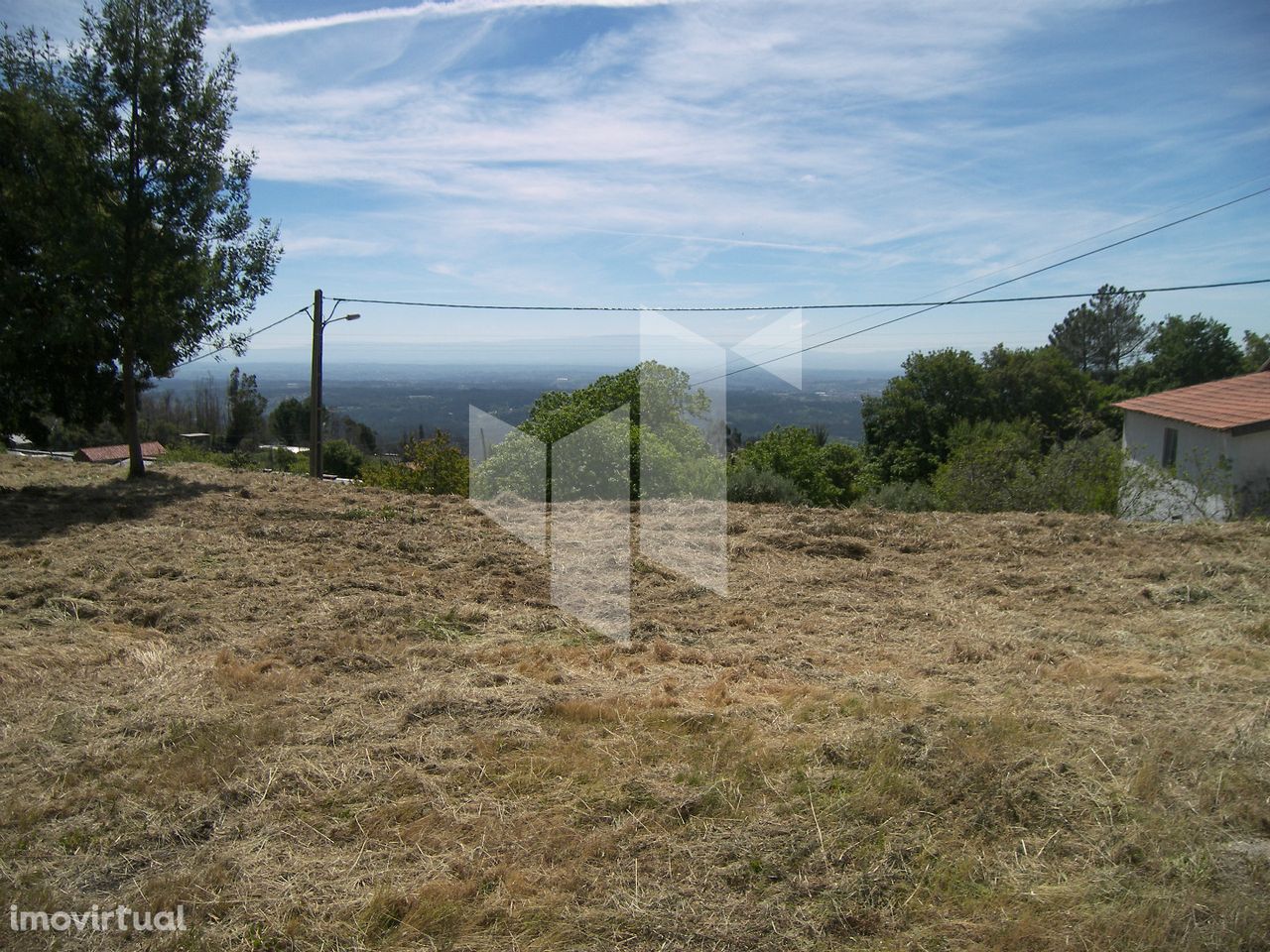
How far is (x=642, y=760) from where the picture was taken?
3.20 m

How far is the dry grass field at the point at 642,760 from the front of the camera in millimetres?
2363

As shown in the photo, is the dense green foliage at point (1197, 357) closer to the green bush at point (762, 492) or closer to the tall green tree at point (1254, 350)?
the tall green tree at point (1254, 350)

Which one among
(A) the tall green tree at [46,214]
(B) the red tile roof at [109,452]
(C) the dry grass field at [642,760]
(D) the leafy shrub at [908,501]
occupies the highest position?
(A) the tall green tree at [46,214]

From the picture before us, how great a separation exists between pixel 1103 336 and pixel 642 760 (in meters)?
47.6

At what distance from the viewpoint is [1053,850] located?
2643 millimetres

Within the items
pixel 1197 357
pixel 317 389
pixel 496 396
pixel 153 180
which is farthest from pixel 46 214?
pixel 1197 357

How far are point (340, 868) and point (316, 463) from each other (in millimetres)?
12354

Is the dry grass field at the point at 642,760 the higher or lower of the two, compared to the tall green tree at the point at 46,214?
lower

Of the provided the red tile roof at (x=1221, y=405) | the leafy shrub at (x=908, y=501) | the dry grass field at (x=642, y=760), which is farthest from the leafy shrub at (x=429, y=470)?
the red tile roof at (x=1221, y=405)

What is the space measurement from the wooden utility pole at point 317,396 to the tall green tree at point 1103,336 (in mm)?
39694

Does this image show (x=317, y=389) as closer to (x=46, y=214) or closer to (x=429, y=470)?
(x=429, y=470)

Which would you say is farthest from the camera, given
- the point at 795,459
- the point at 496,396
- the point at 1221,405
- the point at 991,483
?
the point at 795,459

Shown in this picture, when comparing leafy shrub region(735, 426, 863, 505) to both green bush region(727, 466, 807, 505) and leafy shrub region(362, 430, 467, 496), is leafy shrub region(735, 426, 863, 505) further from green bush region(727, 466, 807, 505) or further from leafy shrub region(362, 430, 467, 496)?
leafy shrub region(362, 430, 467, 496)

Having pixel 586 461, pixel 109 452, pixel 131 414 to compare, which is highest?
pixel 131 414
